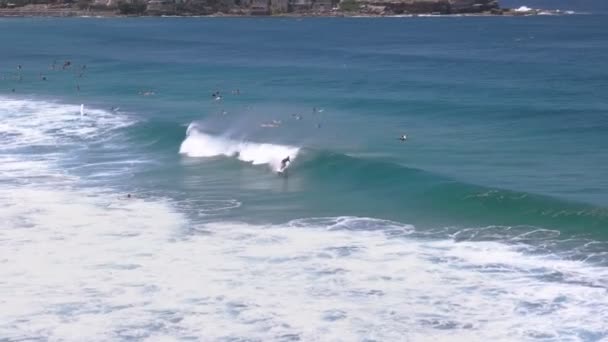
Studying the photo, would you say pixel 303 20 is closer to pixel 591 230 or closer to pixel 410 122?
pixel 410 122

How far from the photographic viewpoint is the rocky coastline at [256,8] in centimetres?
16362

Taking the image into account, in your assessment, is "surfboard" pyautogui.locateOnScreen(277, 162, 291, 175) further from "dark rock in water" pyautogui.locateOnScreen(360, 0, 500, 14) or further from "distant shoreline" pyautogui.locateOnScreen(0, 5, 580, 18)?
"dark rock in water" pyautogui.locateOnScreen(360, 0, 500, 14)

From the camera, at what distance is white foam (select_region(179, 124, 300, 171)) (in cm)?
3900

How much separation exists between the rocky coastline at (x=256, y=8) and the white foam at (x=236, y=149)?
122616mm

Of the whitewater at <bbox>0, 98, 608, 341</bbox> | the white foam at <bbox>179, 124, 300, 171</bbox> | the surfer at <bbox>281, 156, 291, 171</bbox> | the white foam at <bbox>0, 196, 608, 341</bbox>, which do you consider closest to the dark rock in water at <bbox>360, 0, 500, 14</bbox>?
the white foam at <bbox>179, 124, 300, 171</bbox>

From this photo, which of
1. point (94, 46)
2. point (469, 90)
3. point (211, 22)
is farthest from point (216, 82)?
point (211, 22)

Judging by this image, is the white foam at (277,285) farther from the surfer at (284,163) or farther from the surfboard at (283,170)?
the surfer at (284,163)

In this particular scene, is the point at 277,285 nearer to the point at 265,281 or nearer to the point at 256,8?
the point at 265,281

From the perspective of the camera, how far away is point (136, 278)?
77.8 ft

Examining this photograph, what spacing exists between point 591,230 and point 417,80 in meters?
40.0

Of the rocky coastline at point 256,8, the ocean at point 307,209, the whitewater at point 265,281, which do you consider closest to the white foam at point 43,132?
the ocean at point 307,209

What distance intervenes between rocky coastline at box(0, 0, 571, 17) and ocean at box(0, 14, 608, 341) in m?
96.7

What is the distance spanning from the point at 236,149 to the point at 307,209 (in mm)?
10840

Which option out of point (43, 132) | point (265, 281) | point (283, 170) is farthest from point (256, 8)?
point (265, 281)
